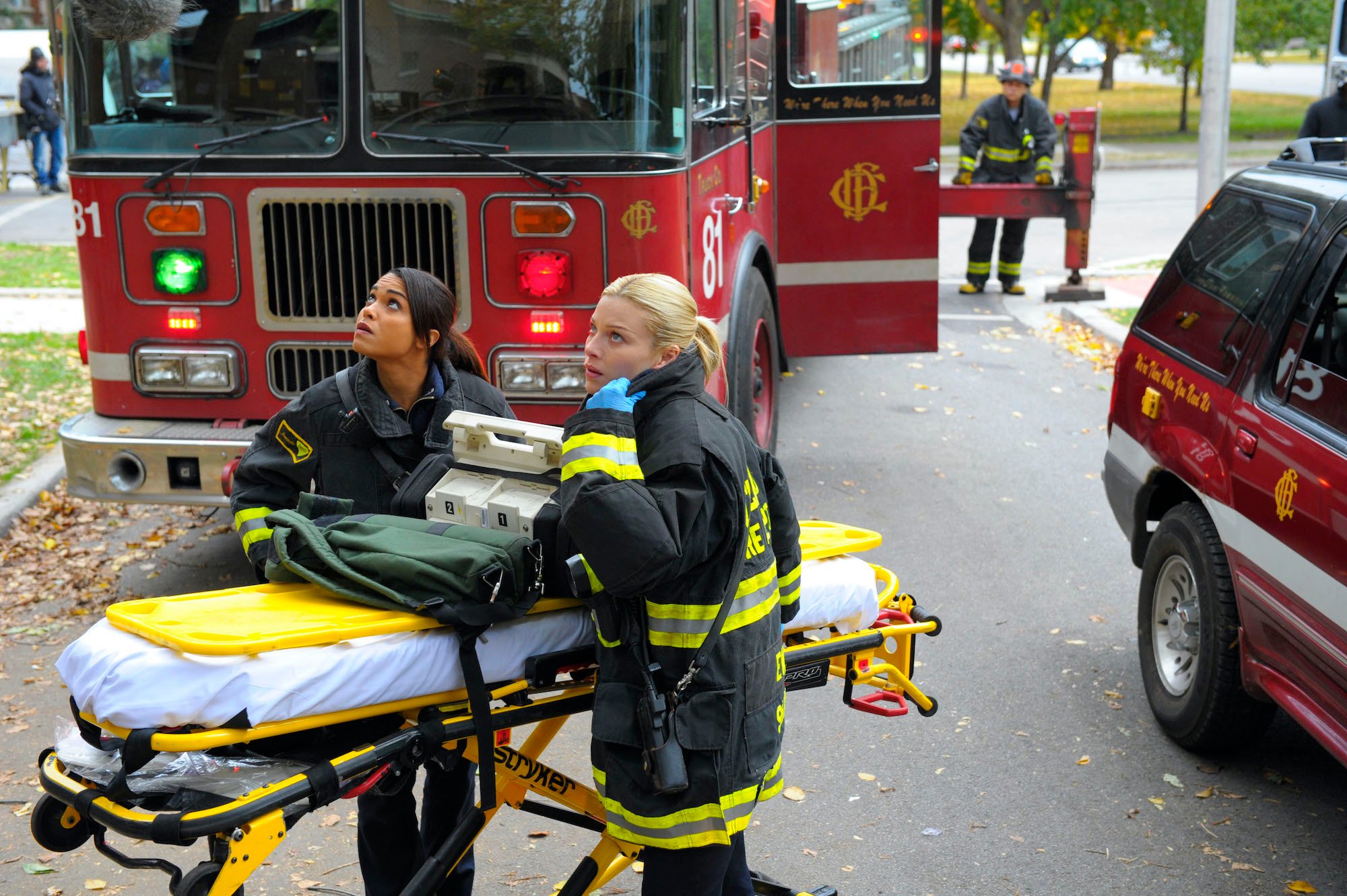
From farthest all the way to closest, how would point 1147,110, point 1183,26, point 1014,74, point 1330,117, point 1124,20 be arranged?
point 1147,110, point 1124,20, point 1183,26, point 1014,74, point 1330,117

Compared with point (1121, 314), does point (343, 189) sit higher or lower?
higher

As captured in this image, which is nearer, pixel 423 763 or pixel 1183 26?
pixel 423 763

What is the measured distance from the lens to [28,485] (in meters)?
7.40

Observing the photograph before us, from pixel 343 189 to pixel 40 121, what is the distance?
1698 cm

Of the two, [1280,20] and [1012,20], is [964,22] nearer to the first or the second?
[1012,20]

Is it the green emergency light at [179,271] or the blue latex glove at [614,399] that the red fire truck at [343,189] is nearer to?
the green emergency light at [179,271]

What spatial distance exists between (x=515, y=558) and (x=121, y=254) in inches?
143

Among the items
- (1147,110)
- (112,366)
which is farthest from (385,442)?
(1147,110)

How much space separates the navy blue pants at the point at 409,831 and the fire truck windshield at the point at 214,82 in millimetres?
3016

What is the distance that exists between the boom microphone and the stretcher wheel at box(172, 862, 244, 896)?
2.89m

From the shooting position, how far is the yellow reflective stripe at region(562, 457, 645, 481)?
2572 millimetres

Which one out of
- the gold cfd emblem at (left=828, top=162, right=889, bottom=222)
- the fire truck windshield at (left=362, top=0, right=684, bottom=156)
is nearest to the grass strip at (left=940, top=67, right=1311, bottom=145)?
the gold cfd emblem at (left=828, top=162, right=889, bottom=222)

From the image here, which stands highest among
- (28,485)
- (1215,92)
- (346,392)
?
(1215,92)

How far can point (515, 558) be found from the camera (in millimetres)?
2834
